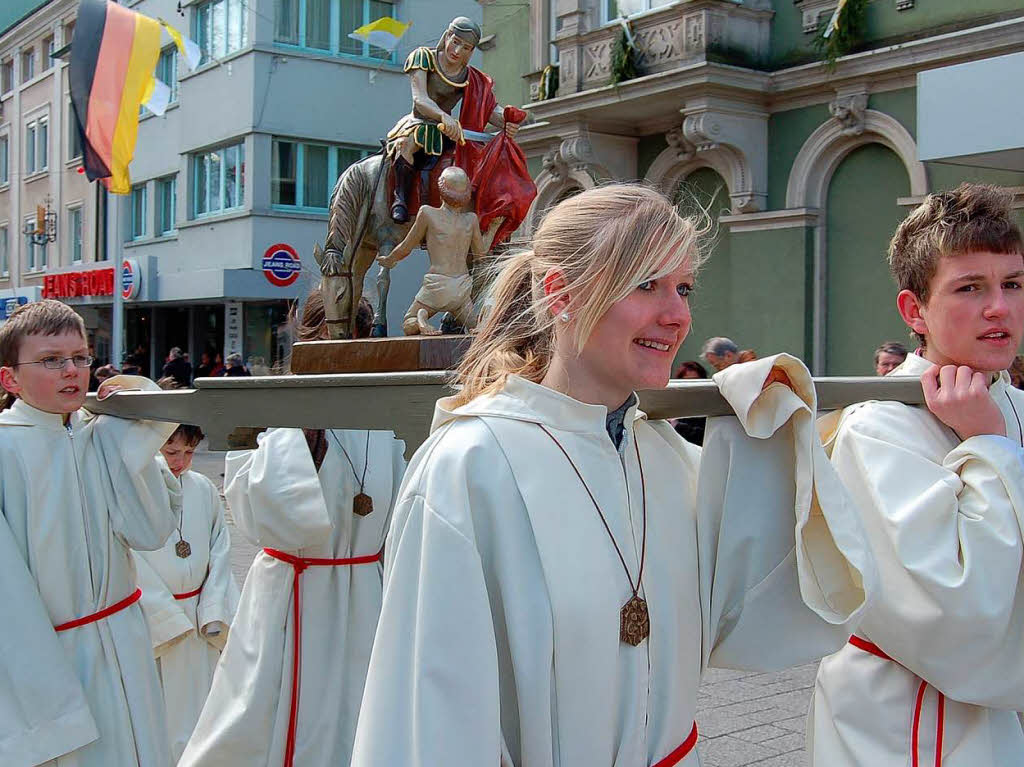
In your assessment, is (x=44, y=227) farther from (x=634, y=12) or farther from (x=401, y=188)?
(x=401, y=188)

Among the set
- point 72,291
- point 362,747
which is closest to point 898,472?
point 362,747

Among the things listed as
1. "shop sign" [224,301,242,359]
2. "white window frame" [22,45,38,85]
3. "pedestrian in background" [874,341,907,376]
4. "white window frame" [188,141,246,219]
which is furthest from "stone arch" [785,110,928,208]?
"white window frame" [22,45,38,85]

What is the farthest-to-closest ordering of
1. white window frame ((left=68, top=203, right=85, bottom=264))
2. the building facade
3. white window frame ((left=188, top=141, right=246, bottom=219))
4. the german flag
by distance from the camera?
1. white window frame ((left=68, top=203, right=85, bottom=264))
2. white window frame ((left=188, top=141, right=246, bottom=219))
3. the building facade
4. the german flag

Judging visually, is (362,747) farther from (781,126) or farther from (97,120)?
(97,120)

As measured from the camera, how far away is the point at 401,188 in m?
4.14

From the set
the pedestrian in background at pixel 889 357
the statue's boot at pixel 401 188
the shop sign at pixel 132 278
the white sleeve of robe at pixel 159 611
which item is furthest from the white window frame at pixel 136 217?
the statue's boot at pixel 401 188

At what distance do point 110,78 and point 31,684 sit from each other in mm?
12827

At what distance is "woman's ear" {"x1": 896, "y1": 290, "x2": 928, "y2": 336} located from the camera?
2439mm

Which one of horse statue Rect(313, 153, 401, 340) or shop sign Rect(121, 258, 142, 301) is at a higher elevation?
shop sign Rect(121, 258, 142, 301)

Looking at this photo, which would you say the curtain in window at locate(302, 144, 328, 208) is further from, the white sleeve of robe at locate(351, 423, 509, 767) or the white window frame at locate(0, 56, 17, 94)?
the white sleeve of robe at locate(351, 423, 509, 767)

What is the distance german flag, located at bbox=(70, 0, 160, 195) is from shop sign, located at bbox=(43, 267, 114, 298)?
10.4 meters

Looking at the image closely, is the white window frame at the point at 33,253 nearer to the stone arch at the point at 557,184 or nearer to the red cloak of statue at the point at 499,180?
the stone arch at the point at 557,184

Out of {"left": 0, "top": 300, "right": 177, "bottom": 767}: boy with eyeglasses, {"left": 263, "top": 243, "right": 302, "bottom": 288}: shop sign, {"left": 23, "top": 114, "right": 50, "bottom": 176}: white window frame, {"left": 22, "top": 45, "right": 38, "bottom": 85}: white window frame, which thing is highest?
{"left": 22, "top": 45, "right": 38, "bottom": 85}: white window frame

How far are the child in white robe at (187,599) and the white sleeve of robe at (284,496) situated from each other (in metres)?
0.80
